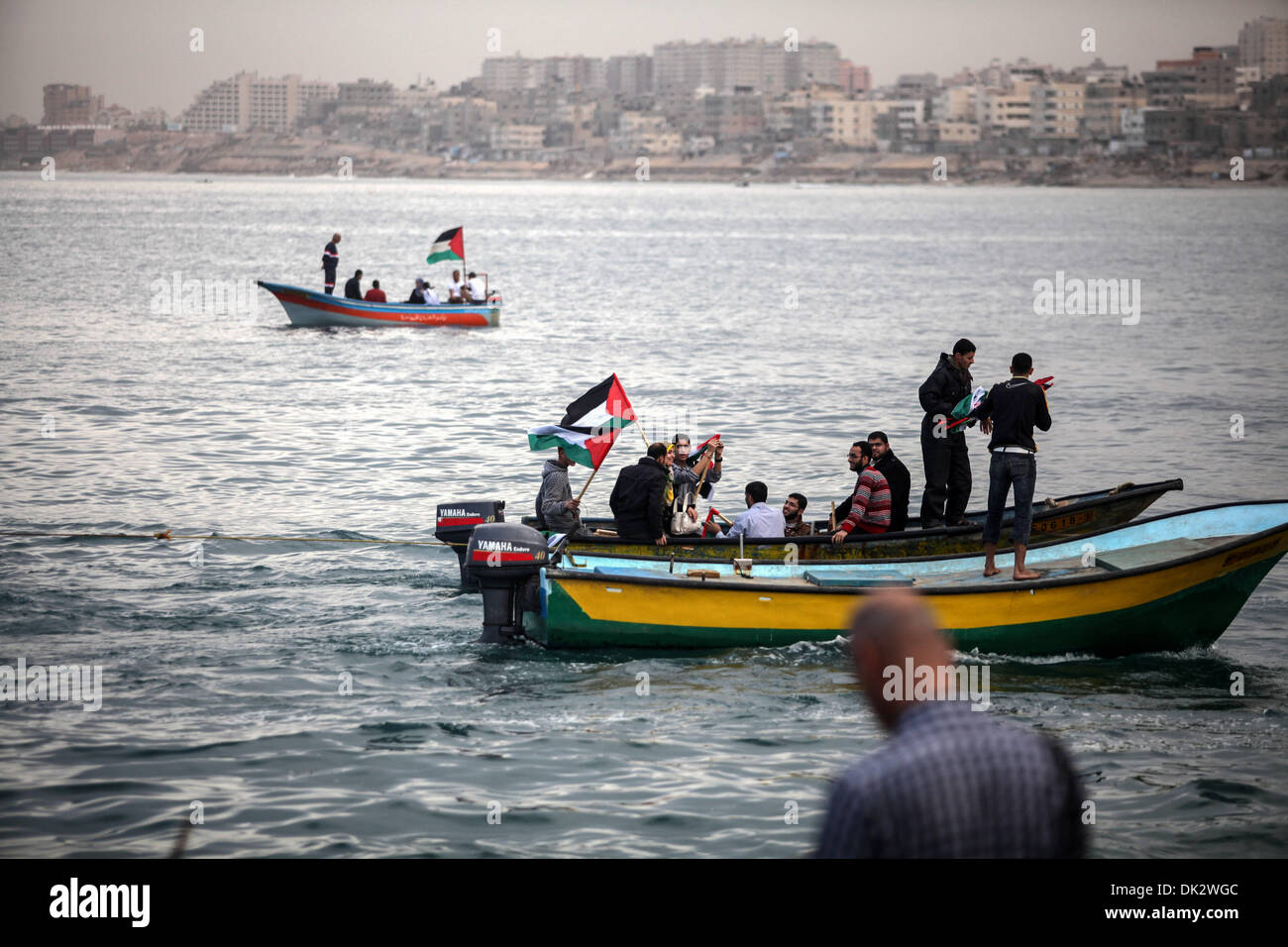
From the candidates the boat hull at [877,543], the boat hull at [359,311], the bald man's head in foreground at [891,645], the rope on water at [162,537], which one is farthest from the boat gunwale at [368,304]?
the bald man's head in foreground at [891,645]

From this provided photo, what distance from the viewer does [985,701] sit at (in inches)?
486

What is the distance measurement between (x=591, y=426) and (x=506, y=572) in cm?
228

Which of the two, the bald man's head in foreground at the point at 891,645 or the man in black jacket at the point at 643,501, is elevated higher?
the bald man's head in foreground at the point at 891,645

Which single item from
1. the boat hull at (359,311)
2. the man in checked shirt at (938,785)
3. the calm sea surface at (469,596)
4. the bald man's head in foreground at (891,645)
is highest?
the boat hull at (359,311)

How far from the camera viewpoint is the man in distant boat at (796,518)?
15.5m

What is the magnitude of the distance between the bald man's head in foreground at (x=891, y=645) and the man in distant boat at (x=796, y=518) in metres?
11.5

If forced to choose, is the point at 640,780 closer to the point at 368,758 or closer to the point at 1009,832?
the point at 368,758

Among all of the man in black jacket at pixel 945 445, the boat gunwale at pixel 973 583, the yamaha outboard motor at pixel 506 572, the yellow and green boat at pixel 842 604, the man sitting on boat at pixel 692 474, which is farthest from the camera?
the man sitting on boat at pixel 692 474

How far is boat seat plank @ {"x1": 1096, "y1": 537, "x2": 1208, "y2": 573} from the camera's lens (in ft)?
45.6

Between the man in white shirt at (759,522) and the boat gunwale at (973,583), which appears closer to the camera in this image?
the boat gunwale at (973,583)

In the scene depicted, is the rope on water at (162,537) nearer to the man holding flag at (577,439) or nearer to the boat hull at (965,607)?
the man holding flag at (577,439)
